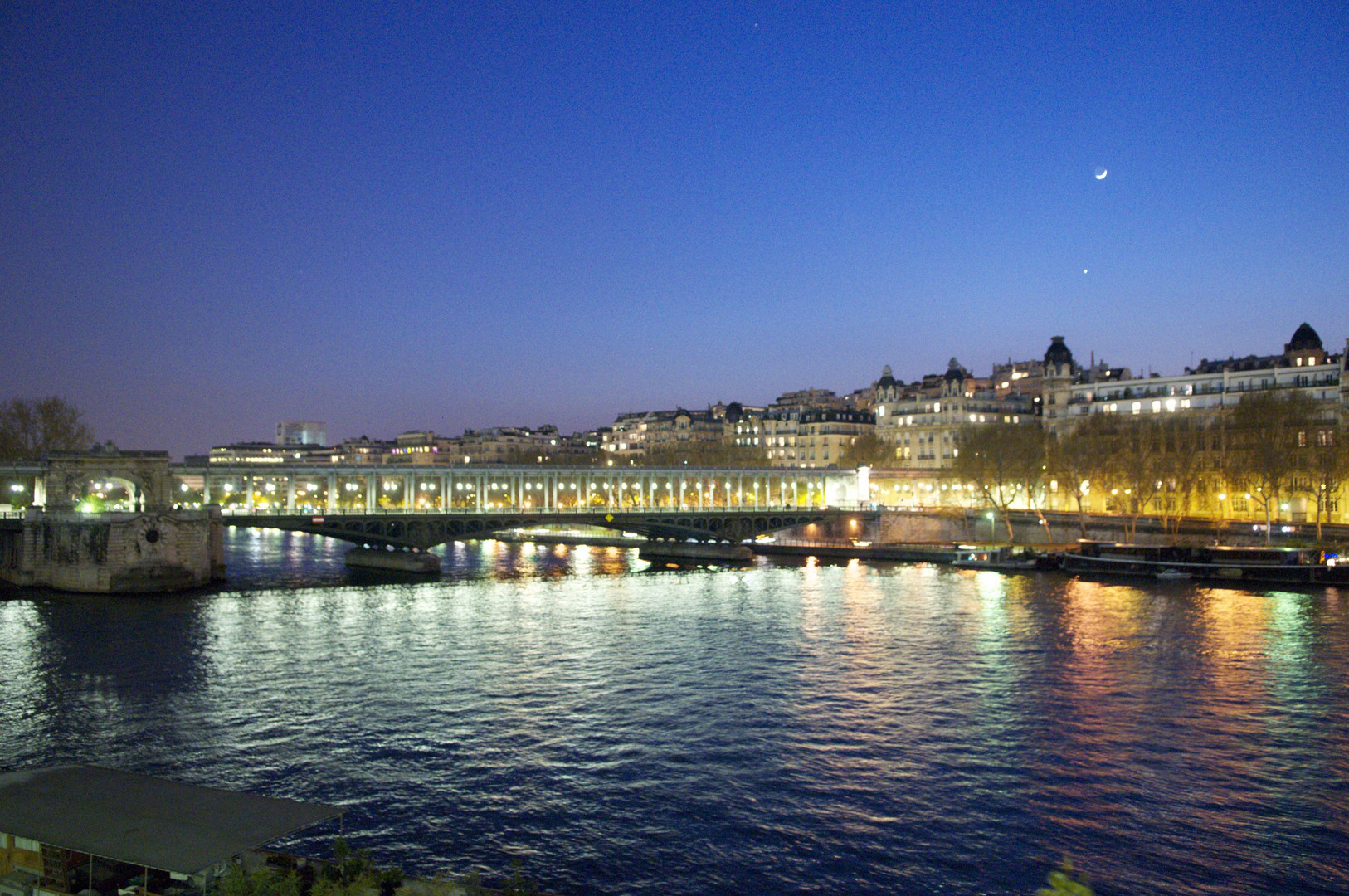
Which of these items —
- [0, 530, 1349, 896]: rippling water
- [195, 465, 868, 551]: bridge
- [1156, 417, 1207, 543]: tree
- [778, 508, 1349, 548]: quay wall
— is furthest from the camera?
[1156, 417, 1207, 543]: tree

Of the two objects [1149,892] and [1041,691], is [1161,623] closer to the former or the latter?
[1041,691]

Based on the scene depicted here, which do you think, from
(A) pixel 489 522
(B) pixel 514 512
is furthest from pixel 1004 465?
(A) pixel 489 522

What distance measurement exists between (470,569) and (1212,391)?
7486 cm

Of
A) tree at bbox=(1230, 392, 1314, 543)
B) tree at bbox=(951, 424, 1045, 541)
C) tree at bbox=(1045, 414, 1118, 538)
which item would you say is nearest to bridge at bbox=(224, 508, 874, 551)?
tree at bbox=(951, 424, 1045, 541)

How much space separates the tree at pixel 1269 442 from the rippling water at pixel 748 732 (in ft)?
93.0

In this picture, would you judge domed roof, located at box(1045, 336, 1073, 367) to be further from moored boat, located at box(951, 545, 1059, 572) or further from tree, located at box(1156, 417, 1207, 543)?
moored boat, located at box(951, 545, 1059, 572)

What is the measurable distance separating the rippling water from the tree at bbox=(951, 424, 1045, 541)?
1743 inches

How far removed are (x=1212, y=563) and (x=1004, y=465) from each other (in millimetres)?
31363

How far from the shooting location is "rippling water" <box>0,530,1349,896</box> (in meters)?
19.1

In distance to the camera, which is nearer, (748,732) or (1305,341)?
(748,732)

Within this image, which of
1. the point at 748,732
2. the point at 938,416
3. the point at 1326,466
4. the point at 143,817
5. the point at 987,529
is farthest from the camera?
the point at 938,416

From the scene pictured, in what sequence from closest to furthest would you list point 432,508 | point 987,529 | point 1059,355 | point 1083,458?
point 432,508 → point 1083,458 → point 987,529 → point 1059,355

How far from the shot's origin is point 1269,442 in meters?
76.8

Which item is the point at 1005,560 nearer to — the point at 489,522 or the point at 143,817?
the point at 489,522
